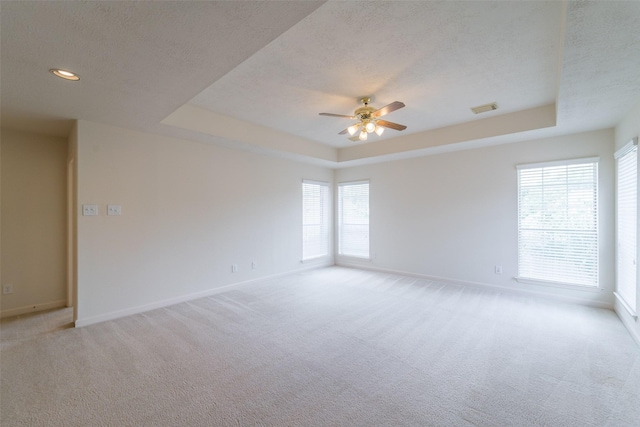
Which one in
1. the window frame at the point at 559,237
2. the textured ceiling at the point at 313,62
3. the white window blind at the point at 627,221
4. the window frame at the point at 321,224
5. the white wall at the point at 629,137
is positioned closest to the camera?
the textured ceiling at the point at 313,62

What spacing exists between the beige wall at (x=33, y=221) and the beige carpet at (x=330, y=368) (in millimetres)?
532

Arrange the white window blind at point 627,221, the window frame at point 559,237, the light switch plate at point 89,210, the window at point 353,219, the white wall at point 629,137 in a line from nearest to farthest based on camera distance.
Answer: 1. the white wall at point 629,137
2. the white window blind at point 627,221
3. the light switch plate at point 89,210
4. the window frame at point 559,237
5. the window at point 353,219

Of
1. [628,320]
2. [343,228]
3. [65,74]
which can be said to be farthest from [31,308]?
[628,320]

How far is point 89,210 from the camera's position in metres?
3.30

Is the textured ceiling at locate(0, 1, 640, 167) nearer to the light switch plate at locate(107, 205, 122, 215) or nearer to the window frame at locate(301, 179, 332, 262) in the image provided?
the light switch plate at locate(107, 205, 122, 215)

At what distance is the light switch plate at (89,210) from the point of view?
3.26m

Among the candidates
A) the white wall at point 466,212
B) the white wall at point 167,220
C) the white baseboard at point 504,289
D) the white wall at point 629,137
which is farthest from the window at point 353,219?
the white wall at point 629,137

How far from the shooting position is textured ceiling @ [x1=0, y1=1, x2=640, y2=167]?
158cm

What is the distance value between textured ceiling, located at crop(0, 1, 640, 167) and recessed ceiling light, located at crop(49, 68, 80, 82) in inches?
2.4

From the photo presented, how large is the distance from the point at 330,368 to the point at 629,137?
4.12 meters

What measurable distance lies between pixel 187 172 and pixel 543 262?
5705 millimetres

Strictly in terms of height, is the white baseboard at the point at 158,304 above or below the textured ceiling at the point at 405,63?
below

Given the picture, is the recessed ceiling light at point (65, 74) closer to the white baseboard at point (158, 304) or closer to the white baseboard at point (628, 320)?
the white baseboard at point (158, 304)

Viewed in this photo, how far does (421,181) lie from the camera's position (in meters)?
→ 5.39
